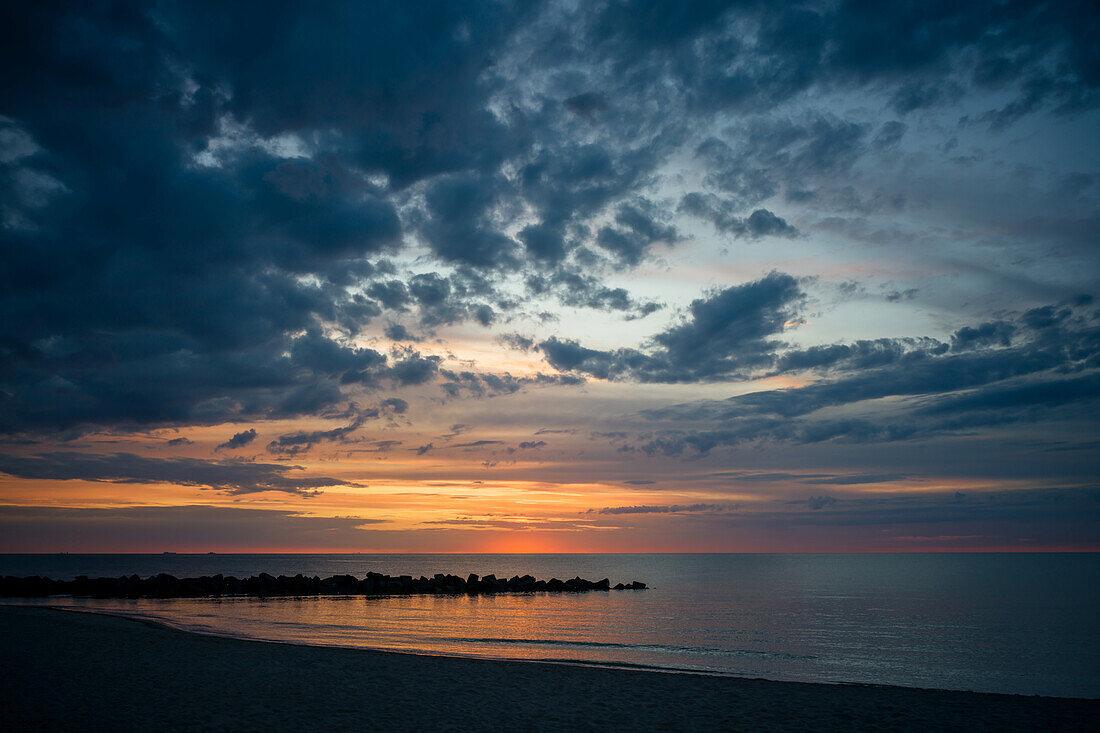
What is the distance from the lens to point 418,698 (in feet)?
56.7

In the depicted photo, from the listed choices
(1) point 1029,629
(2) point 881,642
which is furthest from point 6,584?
(1) point 1029,629

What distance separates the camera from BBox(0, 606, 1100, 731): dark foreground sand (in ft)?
48.3

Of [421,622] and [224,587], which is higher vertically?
[224,587]

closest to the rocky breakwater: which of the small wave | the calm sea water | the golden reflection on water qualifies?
the golden reflection on water

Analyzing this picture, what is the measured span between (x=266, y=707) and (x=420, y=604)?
41.4 metres

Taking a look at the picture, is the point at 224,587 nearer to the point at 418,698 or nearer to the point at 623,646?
the point at 623,646

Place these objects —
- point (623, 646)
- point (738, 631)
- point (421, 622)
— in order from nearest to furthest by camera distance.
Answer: point (623, 646)
point (738, 631)
point (421, 622)

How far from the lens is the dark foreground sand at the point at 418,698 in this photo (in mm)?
14727

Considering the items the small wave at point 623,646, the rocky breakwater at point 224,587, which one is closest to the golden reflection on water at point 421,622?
the small wave at point 623,646

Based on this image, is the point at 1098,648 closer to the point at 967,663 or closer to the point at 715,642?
the point at 967,663

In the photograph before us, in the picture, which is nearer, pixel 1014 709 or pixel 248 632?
pixel 1014 709

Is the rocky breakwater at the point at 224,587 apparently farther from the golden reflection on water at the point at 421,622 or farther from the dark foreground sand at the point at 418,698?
the dark foreground sand at the point at 418,698

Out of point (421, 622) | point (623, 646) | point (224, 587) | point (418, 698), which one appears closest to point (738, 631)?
point (623, 646)

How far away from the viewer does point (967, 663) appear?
2881cm
